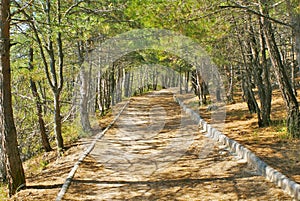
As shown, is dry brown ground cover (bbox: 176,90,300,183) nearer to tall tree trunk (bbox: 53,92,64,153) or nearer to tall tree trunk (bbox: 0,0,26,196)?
tall tree trunk (bbox: 0,0,26,196)

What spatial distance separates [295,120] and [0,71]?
23.5ft

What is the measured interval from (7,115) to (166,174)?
351 centimetres

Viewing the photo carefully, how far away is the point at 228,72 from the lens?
19.7m

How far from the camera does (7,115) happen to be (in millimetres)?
6238

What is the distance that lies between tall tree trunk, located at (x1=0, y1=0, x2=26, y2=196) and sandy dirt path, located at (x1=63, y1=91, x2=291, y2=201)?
1.19 meters

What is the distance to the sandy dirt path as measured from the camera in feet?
18.6

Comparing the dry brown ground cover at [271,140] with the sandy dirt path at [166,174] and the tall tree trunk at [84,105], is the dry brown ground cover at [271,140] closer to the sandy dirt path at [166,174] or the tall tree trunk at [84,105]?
the sandy dirt path at [166,174]

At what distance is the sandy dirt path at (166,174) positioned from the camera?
18.6 feet

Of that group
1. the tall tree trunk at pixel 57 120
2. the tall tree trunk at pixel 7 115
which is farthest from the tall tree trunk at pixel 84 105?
the tall tree trunk at pixel 7 115

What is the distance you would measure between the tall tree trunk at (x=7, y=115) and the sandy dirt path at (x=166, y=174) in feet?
3.92

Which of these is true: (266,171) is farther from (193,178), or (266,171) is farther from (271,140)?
(271,140)

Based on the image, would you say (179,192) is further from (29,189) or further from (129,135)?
(129,135)

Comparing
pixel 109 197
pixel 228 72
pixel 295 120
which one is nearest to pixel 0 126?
pixel 109 197

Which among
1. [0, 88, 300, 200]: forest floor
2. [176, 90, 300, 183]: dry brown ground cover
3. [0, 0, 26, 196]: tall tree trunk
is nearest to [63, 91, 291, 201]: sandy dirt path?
[0, 88, 300, 200]: forest floor
